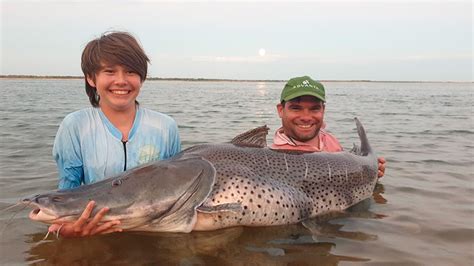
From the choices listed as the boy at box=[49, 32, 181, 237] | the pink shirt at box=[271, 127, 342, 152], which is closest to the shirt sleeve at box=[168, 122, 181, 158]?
the boy at box=[49, 32, 181, 237]

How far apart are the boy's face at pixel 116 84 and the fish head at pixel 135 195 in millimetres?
671

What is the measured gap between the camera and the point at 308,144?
208 inches

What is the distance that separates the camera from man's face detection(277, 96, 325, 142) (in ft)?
16.8

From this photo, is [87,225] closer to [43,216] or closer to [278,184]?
→ [43,216]

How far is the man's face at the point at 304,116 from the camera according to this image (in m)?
5.11

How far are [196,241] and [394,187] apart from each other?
10.4 ft

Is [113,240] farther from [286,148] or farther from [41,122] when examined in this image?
[41,122]

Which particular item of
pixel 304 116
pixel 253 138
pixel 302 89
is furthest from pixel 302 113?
pixel 253 138

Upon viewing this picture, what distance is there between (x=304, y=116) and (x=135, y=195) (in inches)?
93.7

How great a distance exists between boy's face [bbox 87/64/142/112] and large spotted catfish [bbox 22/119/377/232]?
68cm

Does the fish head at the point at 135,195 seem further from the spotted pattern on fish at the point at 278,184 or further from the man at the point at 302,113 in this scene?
the man at the point at 302,113

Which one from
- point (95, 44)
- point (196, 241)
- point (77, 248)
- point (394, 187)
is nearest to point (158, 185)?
point (196, 241)

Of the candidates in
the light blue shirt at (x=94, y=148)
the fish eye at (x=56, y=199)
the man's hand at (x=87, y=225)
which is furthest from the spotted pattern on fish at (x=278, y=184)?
the fish eye at (x=56, y=199)

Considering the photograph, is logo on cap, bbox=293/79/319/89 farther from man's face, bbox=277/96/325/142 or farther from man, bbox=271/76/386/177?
man's face, bbox=277/96/325/142
